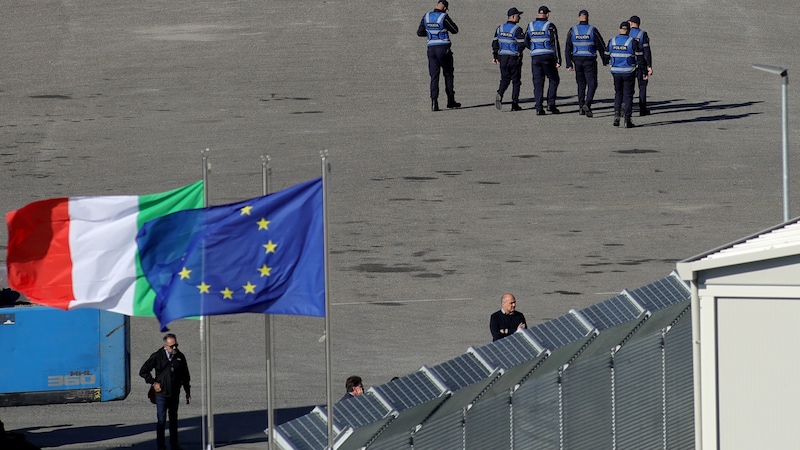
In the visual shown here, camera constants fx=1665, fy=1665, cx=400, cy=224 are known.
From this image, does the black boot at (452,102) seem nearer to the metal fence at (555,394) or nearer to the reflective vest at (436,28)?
the reflective vest at (436,28)

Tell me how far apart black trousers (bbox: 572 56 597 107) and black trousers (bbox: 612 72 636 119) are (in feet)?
2.04

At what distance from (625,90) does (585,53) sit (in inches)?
46.9

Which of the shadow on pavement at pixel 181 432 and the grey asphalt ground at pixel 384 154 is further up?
the grey asphalt ground at pixel 384 154

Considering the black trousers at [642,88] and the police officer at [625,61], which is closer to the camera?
the police officer at [625,61]

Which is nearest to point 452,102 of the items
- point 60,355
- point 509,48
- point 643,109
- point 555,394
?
point 509,48

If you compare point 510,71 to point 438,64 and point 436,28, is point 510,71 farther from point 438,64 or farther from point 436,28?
point 436,28

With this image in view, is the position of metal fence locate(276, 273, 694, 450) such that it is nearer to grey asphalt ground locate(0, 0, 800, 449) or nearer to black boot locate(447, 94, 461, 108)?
grey asphalt ground locate(0, 0, 800, 449)

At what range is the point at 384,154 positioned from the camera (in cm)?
2906

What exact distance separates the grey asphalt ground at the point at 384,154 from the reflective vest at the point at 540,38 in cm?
136

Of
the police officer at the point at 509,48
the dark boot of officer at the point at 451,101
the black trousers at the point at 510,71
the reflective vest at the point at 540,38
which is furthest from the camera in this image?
the dark boot of officer at the point at 451,101

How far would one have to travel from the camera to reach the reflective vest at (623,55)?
29438 mm

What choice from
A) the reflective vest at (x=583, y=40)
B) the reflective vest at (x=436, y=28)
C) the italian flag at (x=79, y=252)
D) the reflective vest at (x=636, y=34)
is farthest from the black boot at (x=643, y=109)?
the italian flag at (x=79, y=252)

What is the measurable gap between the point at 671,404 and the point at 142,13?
27.8m

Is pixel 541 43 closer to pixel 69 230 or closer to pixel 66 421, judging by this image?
pixel 66 421
